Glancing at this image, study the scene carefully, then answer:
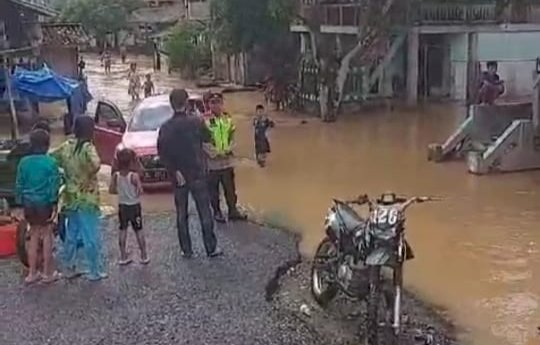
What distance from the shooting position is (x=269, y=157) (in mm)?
18562

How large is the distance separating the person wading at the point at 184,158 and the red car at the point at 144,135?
4.17m

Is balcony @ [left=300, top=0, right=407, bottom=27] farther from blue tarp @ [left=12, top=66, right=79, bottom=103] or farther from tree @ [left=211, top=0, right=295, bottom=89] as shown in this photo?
blue tarp @ [left=12, top=66, right=79, bottom=103]

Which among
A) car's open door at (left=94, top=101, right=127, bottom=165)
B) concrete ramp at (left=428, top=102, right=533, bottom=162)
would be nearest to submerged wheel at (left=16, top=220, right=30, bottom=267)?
car's open door at (left=94, top=101, right=127, bottom=165)

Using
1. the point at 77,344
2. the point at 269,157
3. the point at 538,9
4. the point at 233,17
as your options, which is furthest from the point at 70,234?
the point at 538,9

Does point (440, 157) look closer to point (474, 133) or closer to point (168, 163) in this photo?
point (474, 133)

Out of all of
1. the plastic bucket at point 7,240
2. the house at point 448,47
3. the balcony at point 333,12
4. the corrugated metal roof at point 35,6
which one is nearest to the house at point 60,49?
the corrugated metal roof at point 35,6

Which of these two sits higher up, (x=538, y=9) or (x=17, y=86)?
(x=538, y=9)

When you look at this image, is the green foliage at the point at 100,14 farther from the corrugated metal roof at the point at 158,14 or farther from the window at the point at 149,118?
the window at the point at 149,118

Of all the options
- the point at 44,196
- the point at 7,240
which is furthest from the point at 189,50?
the point at 44,196

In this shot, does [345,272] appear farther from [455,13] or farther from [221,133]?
[455,13]

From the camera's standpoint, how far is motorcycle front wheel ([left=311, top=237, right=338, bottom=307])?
7.92 metres

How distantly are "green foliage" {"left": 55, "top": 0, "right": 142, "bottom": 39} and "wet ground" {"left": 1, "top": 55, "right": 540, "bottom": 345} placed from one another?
3806 centimetres

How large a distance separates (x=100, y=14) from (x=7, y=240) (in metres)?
51.9

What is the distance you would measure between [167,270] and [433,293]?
277cm
